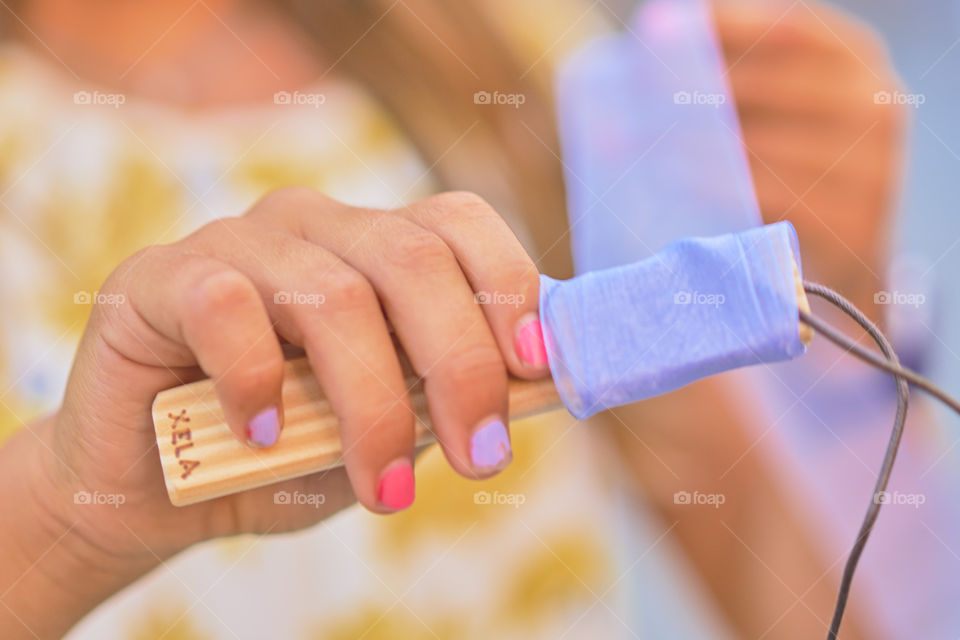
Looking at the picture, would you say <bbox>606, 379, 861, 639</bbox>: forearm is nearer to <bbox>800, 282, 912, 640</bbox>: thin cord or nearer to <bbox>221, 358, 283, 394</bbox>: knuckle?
<bbox>800, 282, 912, 640</bbox>: thin cord

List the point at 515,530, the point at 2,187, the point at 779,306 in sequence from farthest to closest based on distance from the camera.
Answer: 1. the point at 515,530
2. the point at 2,187
3. the point at 779,306

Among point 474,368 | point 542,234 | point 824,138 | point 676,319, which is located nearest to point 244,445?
point 474,368

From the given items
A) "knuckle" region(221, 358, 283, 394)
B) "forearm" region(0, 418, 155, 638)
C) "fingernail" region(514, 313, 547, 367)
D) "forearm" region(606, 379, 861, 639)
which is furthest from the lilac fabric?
"forearm" region(606, 379, 861, 639)

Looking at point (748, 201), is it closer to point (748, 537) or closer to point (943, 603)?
point (748, 537)

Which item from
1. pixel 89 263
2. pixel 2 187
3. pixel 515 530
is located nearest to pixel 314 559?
pixel 515 530

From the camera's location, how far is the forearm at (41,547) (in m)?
0.48

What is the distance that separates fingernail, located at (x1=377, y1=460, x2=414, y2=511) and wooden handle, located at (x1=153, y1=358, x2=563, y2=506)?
0.02 metres

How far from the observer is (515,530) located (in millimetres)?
818

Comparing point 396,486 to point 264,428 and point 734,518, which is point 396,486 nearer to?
point 264,428

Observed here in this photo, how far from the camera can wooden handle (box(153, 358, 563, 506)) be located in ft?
1.07

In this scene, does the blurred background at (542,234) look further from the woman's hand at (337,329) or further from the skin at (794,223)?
the woman's hand at (337,329)

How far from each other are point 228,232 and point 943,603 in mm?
912

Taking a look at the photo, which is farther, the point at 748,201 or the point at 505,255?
the point at 748,201

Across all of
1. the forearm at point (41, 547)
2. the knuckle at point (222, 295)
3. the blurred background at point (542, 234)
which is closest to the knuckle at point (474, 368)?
the knuckle at point (222, 295)
